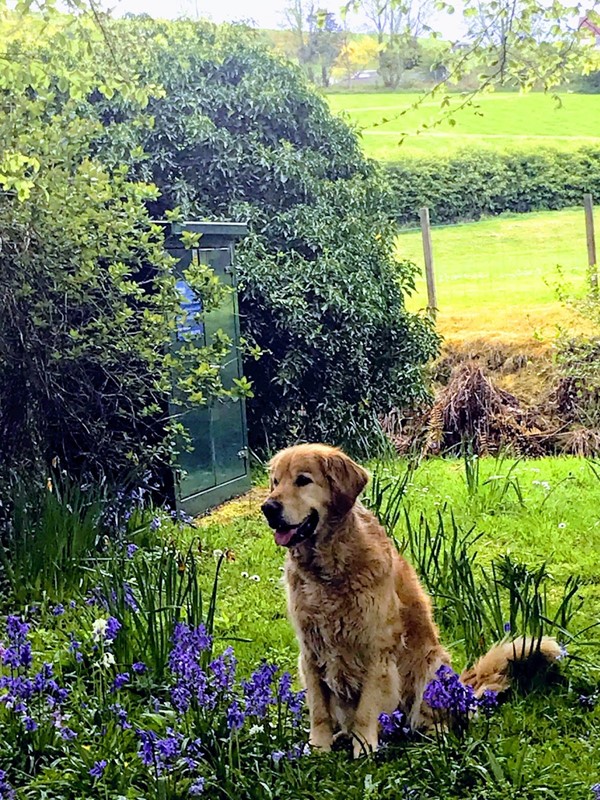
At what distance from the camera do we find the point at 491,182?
40.1 ft

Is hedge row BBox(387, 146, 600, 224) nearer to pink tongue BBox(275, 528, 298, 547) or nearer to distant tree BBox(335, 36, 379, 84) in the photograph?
distant tree BBox(335, 36, 379, 84)

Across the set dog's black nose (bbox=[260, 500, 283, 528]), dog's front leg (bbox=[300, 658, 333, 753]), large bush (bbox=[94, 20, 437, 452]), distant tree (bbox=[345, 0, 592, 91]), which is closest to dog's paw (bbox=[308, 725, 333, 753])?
dog's front leg (bbox=[300, 658, 333, 753])

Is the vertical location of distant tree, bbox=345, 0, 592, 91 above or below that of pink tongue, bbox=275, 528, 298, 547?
above

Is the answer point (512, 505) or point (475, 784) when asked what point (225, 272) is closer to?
point (512, 505)

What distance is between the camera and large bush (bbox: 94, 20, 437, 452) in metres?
7.50

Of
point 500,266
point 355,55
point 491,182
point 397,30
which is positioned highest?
point 355,55

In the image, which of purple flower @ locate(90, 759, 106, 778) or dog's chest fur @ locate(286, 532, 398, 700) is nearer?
purple flower @ locate(90, 759, 106, 778)

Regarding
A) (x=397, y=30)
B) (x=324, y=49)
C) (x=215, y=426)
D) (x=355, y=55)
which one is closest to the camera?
(x=215, y=426)

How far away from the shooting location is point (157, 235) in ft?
17.0

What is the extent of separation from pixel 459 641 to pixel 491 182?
976cm

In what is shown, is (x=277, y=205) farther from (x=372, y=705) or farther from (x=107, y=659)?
(x=372, y=705)

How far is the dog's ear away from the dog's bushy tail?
2.05ft

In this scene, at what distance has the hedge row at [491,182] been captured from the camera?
12.0 meters

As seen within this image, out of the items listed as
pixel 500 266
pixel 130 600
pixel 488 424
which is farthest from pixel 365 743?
pixel 500 266
